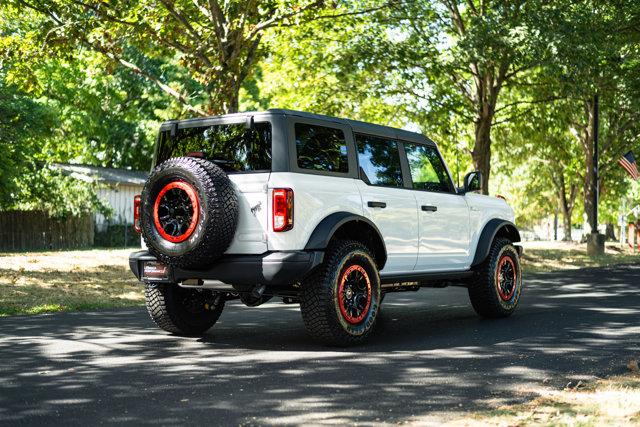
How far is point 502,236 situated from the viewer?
11.0 meters

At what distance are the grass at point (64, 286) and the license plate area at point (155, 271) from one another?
168 inches

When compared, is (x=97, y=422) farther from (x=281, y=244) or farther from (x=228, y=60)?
(x=228, y=60)

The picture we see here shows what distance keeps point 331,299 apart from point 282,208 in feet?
3.12

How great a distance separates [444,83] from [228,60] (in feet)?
32.2

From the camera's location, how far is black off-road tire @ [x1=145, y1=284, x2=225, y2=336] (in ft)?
28.9

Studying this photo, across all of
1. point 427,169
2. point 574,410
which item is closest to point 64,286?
point 427,169

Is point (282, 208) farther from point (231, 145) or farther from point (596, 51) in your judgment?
point (596, 51)

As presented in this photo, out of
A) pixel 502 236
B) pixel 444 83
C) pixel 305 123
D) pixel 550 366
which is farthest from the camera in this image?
pixel 444 83

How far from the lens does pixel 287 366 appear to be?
711cm

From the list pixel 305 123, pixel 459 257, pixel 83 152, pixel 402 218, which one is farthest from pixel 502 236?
pixel 83 152

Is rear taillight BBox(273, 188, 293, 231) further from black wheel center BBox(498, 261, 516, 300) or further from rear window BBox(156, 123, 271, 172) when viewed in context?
black wheel center BBox(498, 261, 516, 300)

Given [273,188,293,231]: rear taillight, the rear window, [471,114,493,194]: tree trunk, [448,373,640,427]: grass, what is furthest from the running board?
[471,114,493,194]: tree trunk

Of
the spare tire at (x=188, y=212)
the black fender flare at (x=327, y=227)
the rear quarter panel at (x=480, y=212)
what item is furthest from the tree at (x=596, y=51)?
the spare tire at (x=188, y=212)

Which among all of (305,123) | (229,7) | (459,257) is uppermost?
(229,7)
